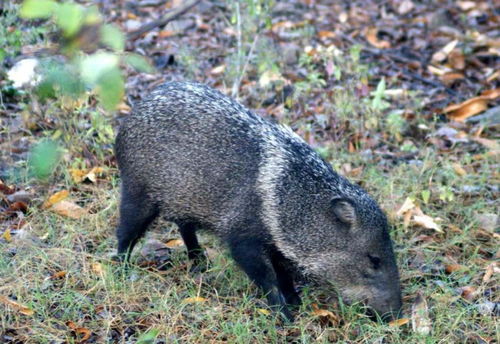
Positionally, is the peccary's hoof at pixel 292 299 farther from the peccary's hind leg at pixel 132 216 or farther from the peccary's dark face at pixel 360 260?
the peccary's hind leg at pixel 132 216

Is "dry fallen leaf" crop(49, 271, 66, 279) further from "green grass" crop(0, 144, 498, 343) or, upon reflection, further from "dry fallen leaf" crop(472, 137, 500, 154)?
"dry fallen leaf" crop(472, 137, 500, 154)

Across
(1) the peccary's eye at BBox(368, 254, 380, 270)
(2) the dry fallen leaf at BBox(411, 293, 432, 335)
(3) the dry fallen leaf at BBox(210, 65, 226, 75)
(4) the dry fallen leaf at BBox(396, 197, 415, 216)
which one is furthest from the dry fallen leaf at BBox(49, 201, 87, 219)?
(3) the dry fallen leaf at BBox(210, 65, 226, 75)

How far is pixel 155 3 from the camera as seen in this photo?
7.87 meters

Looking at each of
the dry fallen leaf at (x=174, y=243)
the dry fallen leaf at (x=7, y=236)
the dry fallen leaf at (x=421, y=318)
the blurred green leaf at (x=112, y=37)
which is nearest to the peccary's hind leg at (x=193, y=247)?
the dry fallen leaf at (x=174, y=243)

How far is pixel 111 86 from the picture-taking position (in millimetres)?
1252

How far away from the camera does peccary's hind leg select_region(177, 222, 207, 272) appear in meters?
4.32

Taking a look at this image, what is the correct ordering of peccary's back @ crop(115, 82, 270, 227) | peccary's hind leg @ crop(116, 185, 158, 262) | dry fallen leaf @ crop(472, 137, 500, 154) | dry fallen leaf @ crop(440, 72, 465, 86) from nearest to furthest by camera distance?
peccary's back @ crop(115, 82, 270, 227), peccary's hind leg @ crop(116, 185, 158, 262), dry fallen leaf @ crop(472, 137, 500, 154), dry fallen leaf @ crop(440, 72, 465, 86)

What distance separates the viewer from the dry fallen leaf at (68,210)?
15.1 ft

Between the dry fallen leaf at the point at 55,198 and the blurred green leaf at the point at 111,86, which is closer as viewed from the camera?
the blurred green leaf at the point at 111,86

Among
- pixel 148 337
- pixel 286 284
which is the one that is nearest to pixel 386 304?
pixel 286 284

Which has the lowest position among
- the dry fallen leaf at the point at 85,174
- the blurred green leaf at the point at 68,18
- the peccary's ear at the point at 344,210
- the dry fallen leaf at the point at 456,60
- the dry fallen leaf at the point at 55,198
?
the dry fallen leaf at the point at 456,60

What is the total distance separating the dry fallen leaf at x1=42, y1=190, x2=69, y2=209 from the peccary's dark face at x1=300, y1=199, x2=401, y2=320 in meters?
1.81

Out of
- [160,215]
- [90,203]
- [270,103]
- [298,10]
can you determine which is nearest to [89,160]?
[90,203]

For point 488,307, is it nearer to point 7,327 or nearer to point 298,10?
point 7,327
